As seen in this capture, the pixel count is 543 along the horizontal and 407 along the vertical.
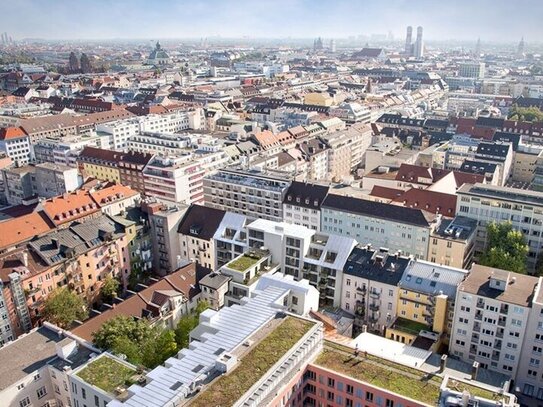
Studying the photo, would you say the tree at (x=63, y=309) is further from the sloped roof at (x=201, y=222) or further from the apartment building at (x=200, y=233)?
the sloped roof at (x=201, y=222)

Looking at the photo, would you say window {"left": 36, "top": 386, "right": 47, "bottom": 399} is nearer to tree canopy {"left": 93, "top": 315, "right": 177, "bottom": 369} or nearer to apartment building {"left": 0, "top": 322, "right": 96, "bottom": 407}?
apartment building {"left": 0, "top": 322, "right": 96, "bottom": 407}

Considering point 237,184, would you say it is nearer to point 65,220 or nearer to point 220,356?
point 65,220

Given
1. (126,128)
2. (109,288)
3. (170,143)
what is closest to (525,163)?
(170,143)

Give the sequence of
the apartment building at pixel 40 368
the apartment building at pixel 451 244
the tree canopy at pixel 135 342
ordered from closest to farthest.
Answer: the apartment building at pixel 40 368 < the tree canopy at pixel 135 342 < the apartment building at pixel 451 244

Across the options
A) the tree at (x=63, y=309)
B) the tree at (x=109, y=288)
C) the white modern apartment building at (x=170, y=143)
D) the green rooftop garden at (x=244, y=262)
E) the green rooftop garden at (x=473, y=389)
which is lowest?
the tree at (x=109, y=288)

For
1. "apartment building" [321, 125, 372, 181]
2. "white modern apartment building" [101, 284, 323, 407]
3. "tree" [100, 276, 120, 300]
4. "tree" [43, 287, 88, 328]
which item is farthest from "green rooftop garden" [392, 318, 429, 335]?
"apartment building" [321, 125, 372, 181]

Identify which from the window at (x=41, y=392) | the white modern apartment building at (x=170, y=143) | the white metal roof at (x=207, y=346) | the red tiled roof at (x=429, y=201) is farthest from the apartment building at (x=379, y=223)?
the window at (x=41, y=392)
